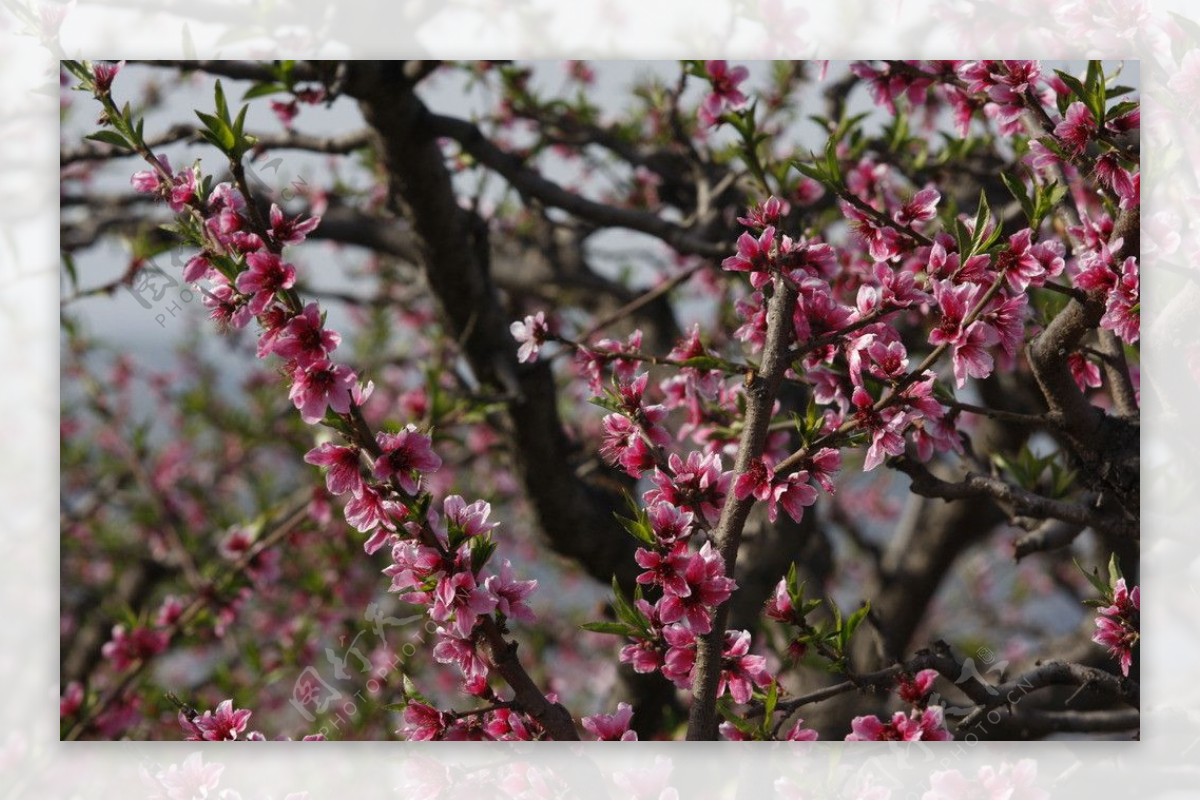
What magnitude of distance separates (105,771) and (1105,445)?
56.7 inches

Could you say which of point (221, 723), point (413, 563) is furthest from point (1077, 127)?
point (221, 723)

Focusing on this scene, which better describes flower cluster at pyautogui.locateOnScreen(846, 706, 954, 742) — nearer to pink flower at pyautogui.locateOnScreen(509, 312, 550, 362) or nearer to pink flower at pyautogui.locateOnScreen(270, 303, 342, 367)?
pink flower at pyautogui.locateOnScreen(509, 312, 550, 362)

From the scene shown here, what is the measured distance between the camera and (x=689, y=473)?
1.23 meters

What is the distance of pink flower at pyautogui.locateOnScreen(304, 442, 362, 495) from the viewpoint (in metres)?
1.17

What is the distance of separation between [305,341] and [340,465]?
13cm

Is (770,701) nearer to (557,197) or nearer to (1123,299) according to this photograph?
(1123,299)

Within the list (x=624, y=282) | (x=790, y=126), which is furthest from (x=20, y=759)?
(x=790, y=126)

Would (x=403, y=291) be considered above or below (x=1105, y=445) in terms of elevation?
above

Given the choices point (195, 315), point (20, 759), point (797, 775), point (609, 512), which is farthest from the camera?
point (195, 315)

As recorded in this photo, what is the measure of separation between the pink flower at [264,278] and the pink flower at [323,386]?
84 mm

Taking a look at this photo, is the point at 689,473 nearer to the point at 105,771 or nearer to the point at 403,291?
the point at 105,771

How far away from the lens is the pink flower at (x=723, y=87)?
5.37ft

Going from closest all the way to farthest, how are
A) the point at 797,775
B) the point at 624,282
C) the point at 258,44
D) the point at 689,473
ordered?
1. the point at 689,473
2. the point at 797,775
3. the point at 258,44
4. the point at 624,282

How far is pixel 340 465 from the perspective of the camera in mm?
1181
